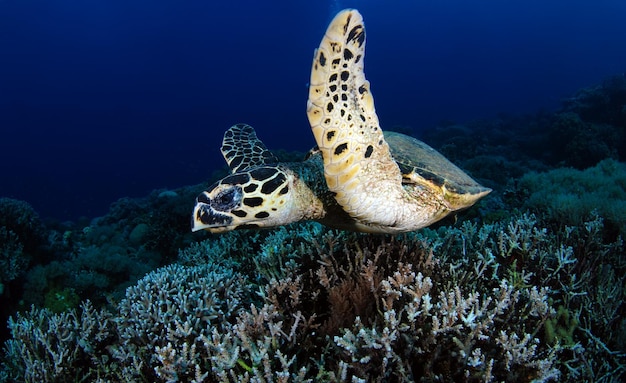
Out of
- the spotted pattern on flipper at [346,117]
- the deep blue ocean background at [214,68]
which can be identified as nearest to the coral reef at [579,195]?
the spotted pattern on flipper at [346,117]

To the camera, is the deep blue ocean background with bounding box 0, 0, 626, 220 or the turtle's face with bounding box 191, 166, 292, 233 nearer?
the turtle's face with bounding box 191, 166, 292, 233

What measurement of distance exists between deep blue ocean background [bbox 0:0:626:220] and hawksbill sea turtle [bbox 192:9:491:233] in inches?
2086

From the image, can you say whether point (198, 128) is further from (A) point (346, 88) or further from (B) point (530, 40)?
(B) point (530, 40)

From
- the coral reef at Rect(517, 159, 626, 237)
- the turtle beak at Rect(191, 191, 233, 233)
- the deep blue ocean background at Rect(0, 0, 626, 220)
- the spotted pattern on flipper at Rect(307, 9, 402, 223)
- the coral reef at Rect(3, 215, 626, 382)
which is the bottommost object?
the coral reef at Rect(3, 215, 626, 382)

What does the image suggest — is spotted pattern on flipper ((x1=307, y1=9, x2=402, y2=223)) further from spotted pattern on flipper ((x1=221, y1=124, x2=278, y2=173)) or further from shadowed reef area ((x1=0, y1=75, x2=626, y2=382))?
spotted pattern on flipper ((x1=221, y1=124, x2=278, y2=173))

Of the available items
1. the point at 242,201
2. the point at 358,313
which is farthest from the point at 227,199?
the point at 358,313

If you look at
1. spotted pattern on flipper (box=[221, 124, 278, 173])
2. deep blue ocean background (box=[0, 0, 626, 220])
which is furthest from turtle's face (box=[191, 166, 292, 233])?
deep blue ocean background (box=[0, 0, 626, 220])

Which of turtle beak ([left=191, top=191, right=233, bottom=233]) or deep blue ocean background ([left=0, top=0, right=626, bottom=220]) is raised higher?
deep blue ocean background ([left=0, top=0, right=626, bottom=220])

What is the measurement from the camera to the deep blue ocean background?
64.4m

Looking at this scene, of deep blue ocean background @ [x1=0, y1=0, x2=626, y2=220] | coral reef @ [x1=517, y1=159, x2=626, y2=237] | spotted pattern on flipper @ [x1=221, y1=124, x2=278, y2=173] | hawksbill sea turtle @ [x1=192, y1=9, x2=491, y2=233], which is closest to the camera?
hawksbill sea turtle @ [x1=192, y1=9, x2=491, y2=233]

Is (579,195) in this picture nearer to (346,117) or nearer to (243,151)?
(346,117)

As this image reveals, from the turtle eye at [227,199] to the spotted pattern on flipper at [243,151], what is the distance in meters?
0.68

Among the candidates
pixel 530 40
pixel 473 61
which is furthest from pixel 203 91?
pixel 530 40

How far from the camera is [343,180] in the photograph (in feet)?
6.11
